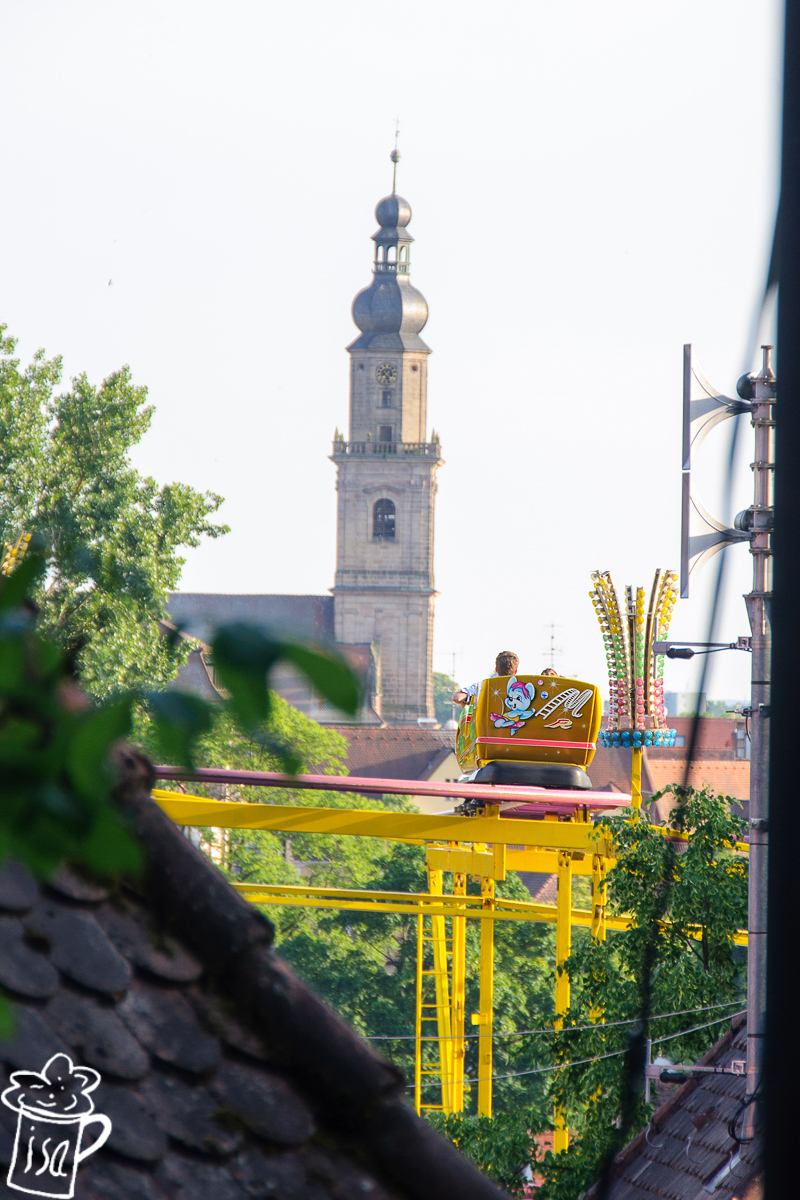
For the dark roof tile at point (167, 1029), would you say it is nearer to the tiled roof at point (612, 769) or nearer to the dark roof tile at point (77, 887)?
the dark roof tile at point (77, 887)

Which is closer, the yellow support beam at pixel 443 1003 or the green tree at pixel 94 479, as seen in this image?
the yellow support beam at pixel 443 1003

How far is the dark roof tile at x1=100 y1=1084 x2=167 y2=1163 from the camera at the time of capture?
7.36 feet

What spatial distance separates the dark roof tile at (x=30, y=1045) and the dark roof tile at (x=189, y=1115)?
0.15 meters

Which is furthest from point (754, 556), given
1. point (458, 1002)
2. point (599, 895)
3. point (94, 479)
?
point (94, 479)

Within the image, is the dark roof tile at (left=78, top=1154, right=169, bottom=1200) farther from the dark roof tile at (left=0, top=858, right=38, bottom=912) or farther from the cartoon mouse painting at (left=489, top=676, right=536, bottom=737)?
Answer: the cartoon mouse painting at (left=489, top=676, right=536, bottom=737)

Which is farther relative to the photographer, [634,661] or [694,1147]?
[634,661]

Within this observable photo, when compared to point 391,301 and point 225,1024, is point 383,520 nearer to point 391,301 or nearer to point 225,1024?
point 391,301

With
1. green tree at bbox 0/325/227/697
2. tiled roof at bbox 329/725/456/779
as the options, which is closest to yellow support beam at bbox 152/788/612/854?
green tree at bbox 0/325/227/697

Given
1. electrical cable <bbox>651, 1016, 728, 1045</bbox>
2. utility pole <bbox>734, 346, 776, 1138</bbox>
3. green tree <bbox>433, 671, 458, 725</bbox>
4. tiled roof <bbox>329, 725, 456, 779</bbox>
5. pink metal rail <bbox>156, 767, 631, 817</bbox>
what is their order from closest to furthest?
1. utility pole <bbox>734, 346, 776, 1138</bbox>
2. pink metal rail <bbox>156, 767, 631, 817</bbox>
3. electrical cable <bbox>651, 1016, 728, 1045</bbox>
4. tiled roof <bbox>329, 725, 456, 779</bbox>
5. green tree <bbox>433, 671, 458, 725</bbox>

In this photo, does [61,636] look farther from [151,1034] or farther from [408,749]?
[408,749]

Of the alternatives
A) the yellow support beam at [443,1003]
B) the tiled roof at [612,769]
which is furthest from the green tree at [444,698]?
the yellow support beam at [443,1003]

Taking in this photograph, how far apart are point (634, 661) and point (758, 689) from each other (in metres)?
4.29

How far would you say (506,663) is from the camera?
1353 centimetres

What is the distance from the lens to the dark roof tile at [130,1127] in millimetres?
2244
